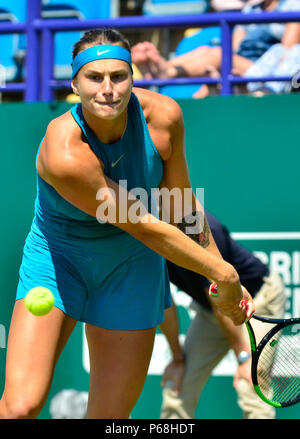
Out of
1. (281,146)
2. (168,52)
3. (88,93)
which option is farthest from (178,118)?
(168,52)

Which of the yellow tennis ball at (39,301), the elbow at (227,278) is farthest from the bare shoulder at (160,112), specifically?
the yellow tennis ball at (39,301)

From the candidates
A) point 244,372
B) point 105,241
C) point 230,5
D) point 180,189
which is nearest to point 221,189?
point 244,372

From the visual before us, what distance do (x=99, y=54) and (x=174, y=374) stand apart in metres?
2.14

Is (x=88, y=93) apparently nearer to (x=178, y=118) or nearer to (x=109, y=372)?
(x=178, y=118)

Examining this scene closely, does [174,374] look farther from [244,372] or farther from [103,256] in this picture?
[103,256]

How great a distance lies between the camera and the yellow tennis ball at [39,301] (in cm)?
252

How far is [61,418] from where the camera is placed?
4090 millimetres

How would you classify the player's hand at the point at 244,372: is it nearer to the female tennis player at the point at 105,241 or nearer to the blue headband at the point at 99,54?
the female tennis player at the point at 105,241

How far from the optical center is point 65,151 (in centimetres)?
237

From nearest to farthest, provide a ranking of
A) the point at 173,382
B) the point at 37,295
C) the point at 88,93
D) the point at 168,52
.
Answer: the point at 88,93, the point at 37,295, the point at 173,382, the point at 168,52

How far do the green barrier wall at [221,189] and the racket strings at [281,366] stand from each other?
2.09 feet

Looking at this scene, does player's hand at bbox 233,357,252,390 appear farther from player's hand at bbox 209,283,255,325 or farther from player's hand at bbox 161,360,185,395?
player's hand at bbox 209,283,255,325

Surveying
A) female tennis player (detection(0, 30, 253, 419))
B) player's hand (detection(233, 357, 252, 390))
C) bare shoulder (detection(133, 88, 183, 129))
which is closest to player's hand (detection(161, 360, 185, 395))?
player's hand (detection(233, 357, 252, 390))

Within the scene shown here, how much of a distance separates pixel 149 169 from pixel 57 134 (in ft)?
1.24
